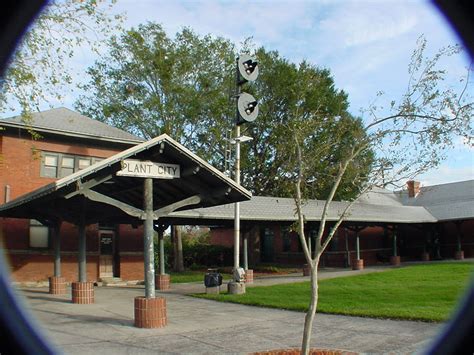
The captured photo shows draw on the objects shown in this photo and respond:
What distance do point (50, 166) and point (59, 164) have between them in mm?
410

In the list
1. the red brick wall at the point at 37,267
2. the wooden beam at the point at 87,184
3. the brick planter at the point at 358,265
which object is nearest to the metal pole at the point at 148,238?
the wooden beam at the point at 87,184

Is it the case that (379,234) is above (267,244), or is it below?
above

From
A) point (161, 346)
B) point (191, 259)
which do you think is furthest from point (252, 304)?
point (191, 259)

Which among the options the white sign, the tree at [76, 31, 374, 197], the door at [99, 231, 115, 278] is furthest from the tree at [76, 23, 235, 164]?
the white sign

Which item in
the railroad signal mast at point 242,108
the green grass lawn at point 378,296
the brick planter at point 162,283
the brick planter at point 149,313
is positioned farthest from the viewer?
the brick planter at point 162,283

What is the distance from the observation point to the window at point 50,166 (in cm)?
2179

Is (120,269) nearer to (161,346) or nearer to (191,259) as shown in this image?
(191,259)

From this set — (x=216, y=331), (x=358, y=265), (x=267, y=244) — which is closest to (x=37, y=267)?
(x=216, y=331)

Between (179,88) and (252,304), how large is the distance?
71.6 feet

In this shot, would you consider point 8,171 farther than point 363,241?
No

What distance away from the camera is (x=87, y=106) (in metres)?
35.5

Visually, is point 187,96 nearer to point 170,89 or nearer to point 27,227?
point 170,89

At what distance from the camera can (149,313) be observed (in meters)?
10.4

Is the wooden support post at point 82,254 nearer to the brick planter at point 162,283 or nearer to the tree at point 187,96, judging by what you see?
the brick planter at point 162,283
